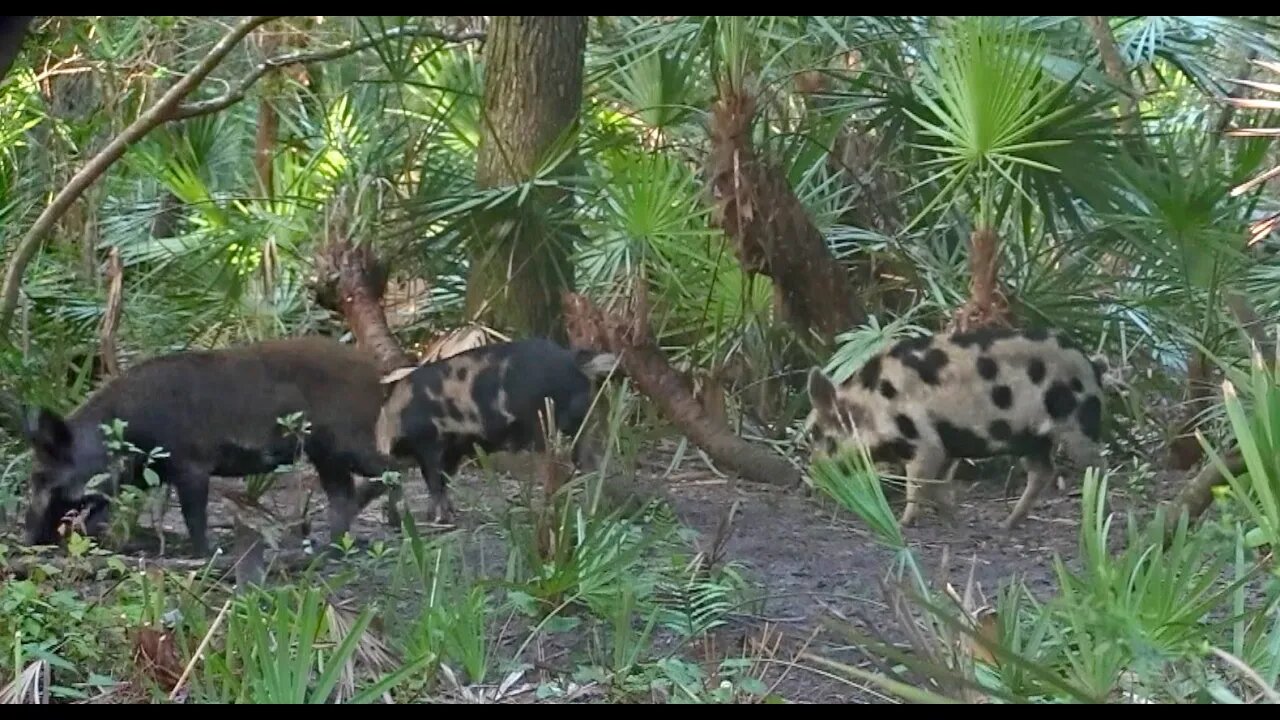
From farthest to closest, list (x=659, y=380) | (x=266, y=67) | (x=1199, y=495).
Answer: (x=266, y=67)
(x=659, y=380)
(x=1199, y=495)

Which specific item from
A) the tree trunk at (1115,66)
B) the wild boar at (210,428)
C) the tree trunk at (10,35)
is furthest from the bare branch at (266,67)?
the tree trunk at (10,35)

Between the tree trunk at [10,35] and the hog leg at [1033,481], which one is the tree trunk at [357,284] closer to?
the hog leg at [1033,481]

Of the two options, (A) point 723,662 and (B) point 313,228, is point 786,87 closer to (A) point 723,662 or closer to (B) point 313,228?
(B) point 313,228

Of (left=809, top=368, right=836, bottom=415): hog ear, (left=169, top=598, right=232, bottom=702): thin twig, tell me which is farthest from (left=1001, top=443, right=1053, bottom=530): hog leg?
(left=169, top=598, right=232, bottom=702): thin twig

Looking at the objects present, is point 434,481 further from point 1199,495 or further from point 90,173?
point 1199,495

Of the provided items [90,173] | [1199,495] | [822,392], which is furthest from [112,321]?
[1199,495]

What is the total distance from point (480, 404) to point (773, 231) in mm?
1740

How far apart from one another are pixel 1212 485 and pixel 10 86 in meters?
7.50

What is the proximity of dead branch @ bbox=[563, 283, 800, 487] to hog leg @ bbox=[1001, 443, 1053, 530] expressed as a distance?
3.84ft

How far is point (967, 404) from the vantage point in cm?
814

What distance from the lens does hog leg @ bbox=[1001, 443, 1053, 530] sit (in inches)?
305

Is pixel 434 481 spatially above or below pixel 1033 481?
below
